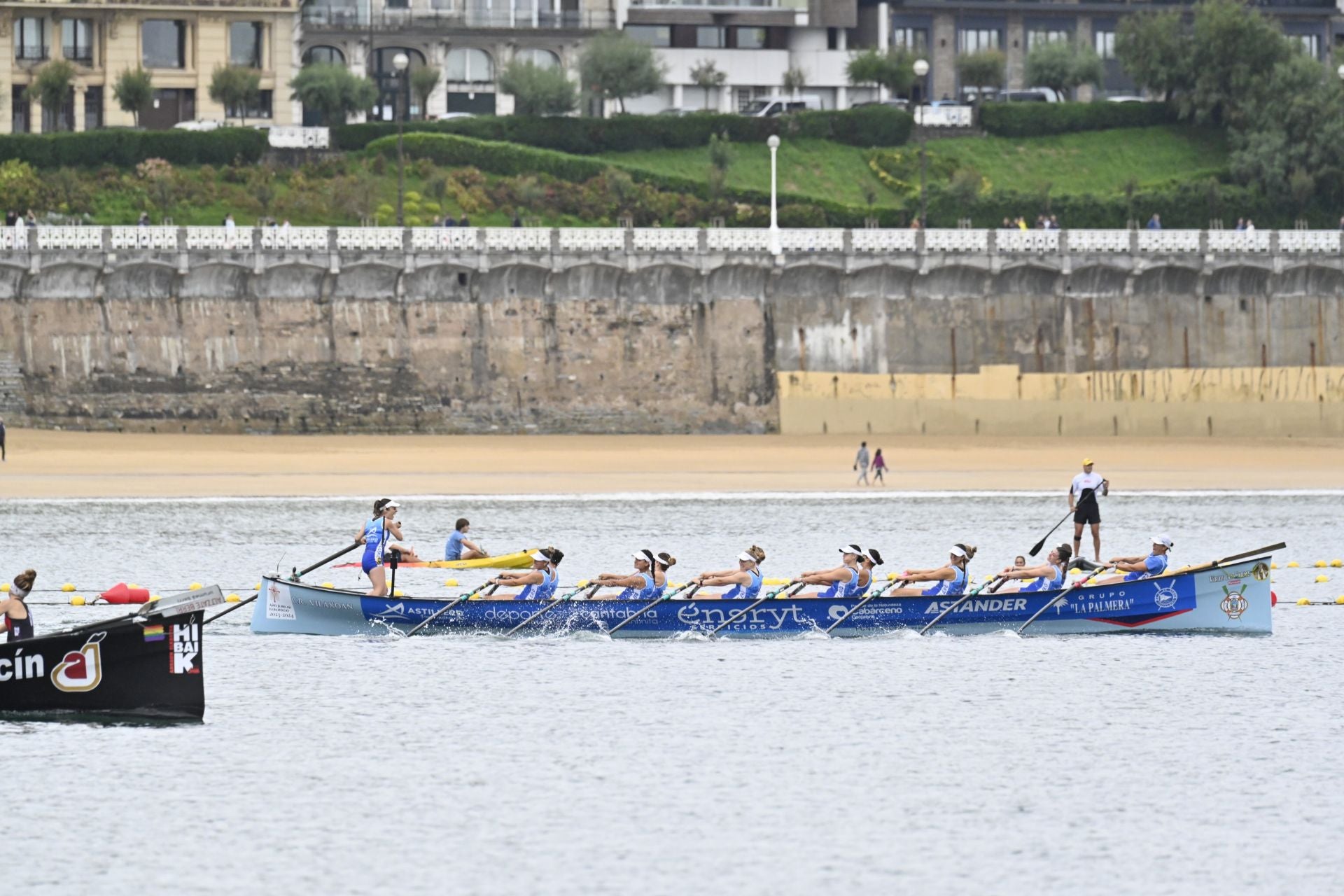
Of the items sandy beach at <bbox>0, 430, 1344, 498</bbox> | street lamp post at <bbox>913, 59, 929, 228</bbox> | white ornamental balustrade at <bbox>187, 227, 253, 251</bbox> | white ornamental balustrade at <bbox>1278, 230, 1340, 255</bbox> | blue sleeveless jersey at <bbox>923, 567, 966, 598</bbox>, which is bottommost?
blue sleeveless jersey at <bbox>923, 567, 966, 598</bbox>

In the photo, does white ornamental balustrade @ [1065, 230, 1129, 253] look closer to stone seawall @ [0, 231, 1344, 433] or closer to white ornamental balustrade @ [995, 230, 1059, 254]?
stone seawall @ [0, 231, 1344, 433]

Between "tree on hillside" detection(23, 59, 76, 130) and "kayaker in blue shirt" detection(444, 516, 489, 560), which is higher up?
"tree on hillside" detection(23, 59, 76, 130)

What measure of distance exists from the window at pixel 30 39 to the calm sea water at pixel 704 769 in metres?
49.8

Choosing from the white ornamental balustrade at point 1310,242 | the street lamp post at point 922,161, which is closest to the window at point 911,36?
the street lamp post at point 922,161

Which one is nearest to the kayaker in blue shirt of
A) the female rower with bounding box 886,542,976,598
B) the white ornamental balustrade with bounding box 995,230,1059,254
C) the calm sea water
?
the calm sea water

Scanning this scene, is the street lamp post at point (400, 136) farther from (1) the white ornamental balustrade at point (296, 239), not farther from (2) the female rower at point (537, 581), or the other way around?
(2) the female rower at point (537, 581)

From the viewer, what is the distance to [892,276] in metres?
69.0

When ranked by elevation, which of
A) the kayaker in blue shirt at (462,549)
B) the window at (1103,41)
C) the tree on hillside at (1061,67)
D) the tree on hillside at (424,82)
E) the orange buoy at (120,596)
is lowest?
the orange buoy at (120,596)

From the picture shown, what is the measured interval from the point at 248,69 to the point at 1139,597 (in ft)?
194

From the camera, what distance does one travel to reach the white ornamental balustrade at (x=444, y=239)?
66625mm

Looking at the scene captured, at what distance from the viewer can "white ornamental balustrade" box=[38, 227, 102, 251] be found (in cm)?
6544

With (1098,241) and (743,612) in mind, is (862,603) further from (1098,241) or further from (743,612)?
(1098,241)

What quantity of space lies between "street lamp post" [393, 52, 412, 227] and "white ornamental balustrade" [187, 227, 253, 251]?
527 cm

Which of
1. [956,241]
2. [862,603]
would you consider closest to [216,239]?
[956,241]
